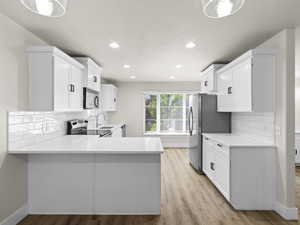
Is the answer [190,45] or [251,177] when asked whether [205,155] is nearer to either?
[251,177]

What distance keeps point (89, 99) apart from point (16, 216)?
2229 millimetres

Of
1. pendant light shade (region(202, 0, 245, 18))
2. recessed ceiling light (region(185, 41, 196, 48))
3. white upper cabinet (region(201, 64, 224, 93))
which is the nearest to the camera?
pendant light shade (region(202, 0, 245, 18))

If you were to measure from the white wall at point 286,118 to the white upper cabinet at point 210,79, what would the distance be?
1533mm

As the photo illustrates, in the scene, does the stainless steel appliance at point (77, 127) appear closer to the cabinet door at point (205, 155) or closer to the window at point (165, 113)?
the cabinet door at point (205, 155)

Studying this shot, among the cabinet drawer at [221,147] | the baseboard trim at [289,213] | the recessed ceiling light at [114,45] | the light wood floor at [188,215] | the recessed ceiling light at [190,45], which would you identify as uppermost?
the recessed ceiling light at [114,45]

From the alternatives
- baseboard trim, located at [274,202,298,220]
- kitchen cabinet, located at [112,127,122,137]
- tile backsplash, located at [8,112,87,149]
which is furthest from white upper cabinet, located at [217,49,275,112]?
kitchen cabinet, located at [112,127,122,137]

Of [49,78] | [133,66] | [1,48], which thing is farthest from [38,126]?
[133,66]

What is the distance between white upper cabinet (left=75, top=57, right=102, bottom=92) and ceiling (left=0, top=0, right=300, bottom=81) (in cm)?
18

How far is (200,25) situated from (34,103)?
2.27 m

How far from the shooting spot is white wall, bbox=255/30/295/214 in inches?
95.5

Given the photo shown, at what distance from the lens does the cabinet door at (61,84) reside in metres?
2.54

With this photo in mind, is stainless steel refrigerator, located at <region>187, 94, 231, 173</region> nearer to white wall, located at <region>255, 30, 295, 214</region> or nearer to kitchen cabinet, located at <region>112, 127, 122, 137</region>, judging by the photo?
white wall, located at <region>255, 30, 295, 214</region>

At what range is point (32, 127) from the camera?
2578 mm

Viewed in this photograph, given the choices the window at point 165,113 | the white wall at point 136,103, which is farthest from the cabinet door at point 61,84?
the window at point 165,113
